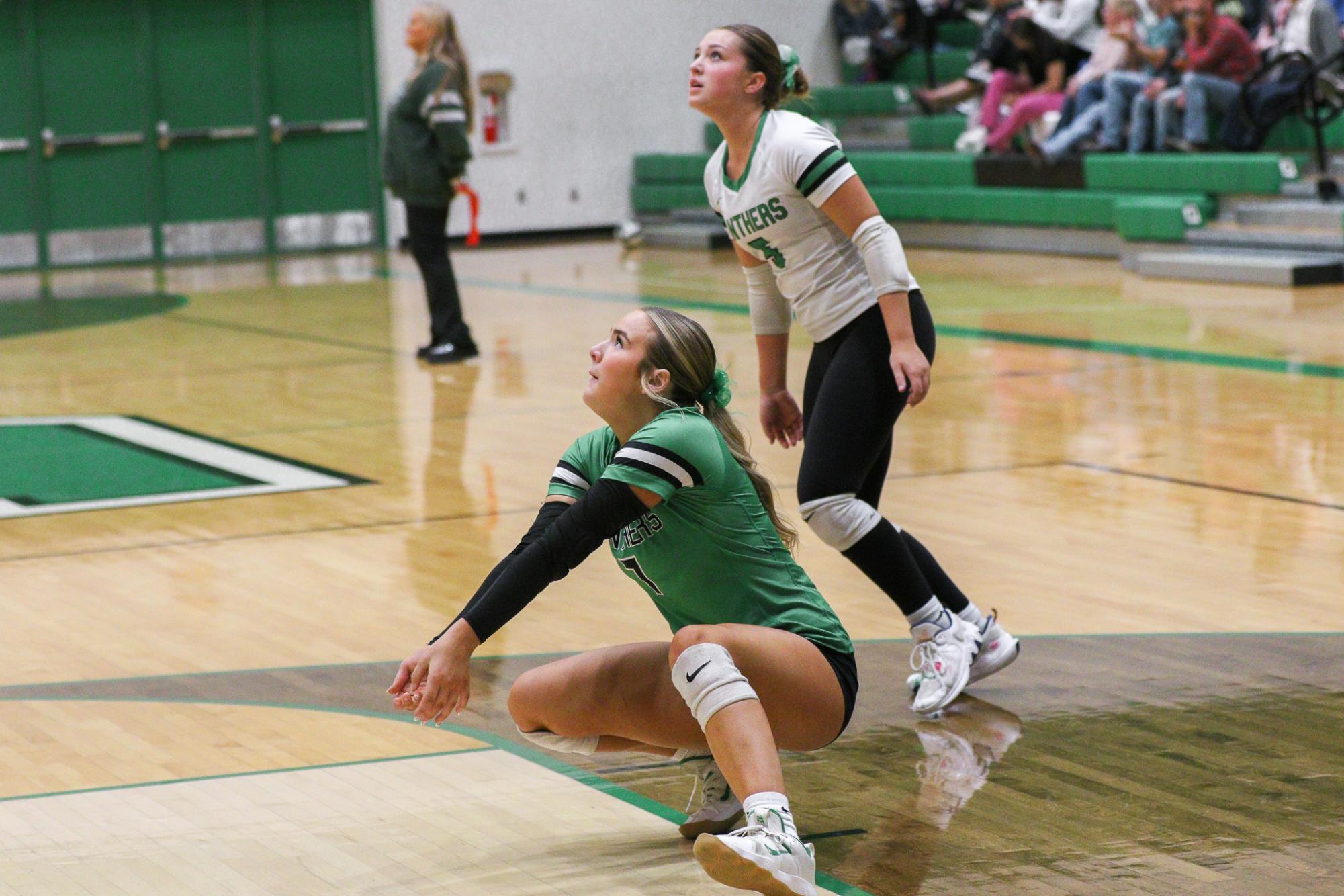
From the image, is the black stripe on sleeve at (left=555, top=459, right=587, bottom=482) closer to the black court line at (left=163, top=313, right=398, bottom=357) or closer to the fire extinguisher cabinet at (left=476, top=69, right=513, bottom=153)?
the black court line at (left=163, top=313, right=398, bottom=357)

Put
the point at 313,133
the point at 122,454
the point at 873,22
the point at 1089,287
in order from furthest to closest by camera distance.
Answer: the point at 873,22 < the point at 313,133 < the point at 1089,287 < the point at 122,454

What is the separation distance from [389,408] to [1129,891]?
623 cm

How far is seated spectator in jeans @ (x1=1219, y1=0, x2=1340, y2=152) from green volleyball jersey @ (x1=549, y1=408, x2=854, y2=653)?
11.3m

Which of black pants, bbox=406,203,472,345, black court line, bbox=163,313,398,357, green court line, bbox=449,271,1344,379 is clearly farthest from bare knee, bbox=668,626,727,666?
black court line, bbox=163,313,398,357

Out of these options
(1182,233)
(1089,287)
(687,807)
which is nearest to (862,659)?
(687,807)

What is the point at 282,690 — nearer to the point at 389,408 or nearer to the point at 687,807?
the point at 687,807

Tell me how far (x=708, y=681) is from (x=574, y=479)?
48 cm

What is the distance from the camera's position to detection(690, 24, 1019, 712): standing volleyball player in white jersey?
13.1ft

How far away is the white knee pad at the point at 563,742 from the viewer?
3.22 meters

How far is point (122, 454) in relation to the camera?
771 centimetres

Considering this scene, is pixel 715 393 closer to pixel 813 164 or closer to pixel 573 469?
pixel 573 469

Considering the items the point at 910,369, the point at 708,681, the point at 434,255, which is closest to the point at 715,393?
the point at 708,681

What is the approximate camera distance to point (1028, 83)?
53.2 feet

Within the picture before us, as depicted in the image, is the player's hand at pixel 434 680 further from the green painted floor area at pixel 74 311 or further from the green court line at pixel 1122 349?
the green painted floor area at pixel 74 311
